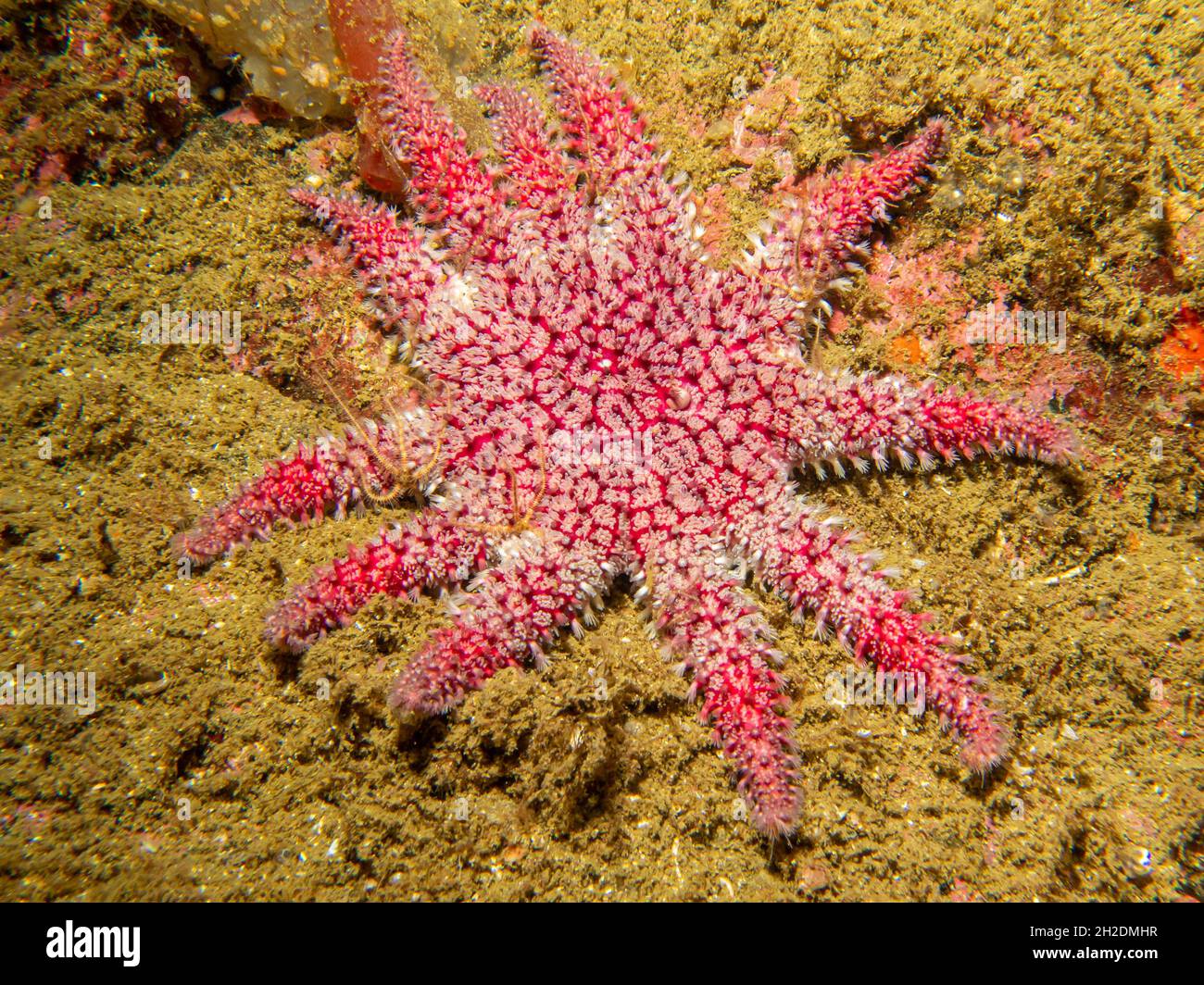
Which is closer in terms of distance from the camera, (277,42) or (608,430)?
(608,430)

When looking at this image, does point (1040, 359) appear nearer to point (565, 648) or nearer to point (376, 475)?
point (565, 648)

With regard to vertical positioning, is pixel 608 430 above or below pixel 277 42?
below

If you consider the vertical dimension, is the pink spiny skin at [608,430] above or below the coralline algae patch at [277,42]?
below

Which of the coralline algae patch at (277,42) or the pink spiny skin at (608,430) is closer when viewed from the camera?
the pink spiny skin at (608,430)
